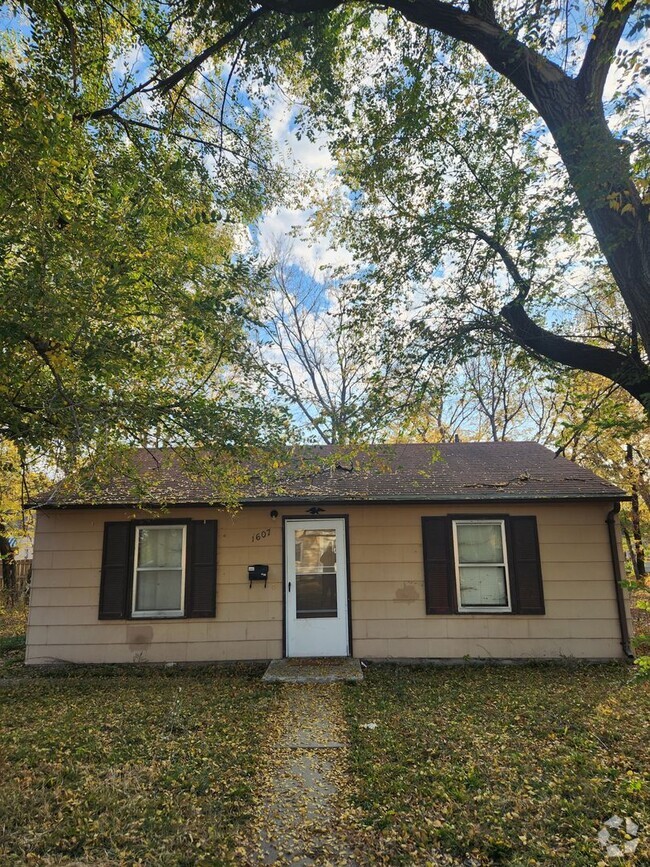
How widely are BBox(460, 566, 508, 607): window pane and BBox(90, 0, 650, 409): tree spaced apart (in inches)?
147

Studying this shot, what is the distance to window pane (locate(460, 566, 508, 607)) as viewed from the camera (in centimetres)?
733

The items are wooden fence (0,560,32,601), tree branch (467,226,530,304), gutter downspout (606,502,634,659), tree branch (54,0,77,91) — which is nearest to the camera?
tree branch (54,0,77,91)

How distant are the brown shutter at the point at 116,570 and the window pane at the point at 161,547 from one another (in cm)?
18

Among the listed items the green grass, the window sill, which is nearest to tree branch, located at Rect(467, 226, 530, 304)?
the window sill

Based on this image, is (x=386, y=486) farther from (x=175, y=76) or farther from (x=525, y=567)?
(x=175, y=76)

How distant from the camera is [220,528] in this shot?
7.57 meters

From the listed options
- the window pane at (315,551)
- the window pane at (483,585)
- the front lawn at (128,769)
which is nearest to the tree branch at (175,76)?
the front lawn at (128,769)

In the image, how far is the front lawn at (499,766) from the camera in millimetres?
3045

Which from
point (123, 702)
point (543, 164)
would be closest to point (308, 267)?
point (543, 164)

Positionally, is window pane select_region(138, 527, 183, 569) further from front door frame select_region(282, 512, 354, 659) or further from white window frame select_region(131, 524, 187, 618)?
→ front door frame select_region(282, 512, 354, 659)

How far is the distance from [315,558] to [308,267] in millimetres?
11872

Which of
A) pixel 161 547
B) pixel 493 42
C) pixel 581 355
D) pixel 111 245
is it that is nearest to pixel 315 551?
pixel 161 547

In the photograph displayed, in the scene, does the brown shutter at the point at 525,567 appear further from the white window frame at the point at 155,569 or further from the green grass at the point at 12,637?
the green grass at the point at 12,637

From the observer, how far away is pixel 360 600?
7.35 meters
